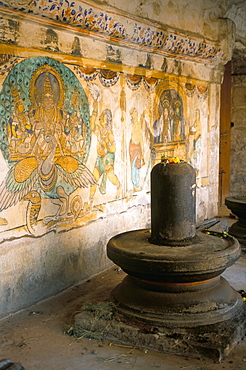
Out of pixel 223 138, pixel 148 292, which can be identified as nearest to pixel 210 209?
pixel 223 138

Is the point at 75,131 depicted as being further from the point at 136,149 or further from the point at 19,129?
the point at 136,149

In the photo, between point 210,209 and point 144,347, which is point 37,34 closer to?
point 144,347

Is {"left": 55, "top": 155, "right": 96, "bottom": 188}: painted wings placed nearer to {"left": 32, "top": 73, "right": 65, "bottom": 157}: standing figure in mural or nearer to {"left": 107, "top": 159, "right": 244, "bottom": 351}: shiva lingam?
{"left": 32, "top": 73, "right": 65, "bottom": 157}: standing figure in mural

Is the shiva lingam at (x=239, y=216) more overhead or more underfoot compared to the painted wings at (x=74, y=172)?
more underfoot

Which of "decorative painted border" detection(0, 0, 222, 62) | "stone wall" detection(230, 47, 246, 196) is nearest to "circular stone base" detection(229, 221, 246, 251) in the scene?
"decorative painted border" detection(0, 0, 222, 62)

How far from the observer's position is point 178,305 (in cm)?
400

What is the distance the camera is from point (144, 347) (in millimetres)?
3811

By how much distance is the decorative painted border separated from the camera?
14.4 ft

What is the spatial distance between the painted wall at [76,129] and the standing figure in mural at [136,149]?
1cm

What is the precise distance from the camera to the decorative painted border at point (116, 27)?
14.4ft

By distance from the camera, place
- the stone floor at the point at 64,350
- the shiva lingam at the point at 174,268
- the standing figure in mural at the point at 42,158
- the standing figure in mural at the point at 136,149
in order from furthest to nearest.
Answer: the standing figure in mural at the point at 136,149 → the standing figure in mural at the point at 42,158 → the shiva lingam at the point at 174,268 → the stone floor at the point at 64,350

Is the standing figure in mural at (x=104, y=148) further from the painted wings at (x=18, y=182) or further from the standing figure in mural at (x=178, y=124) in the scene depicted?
the standing figure in mural at (x=178, y=124)

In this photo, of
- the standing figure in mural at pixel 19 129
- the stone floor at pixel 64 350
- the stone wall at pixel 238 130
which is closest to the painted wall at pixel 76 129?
the standing figure in mural at pixel 19 129

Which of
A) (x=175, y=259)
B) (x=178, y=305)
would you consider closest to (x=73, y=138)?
(x=175, y=259)
